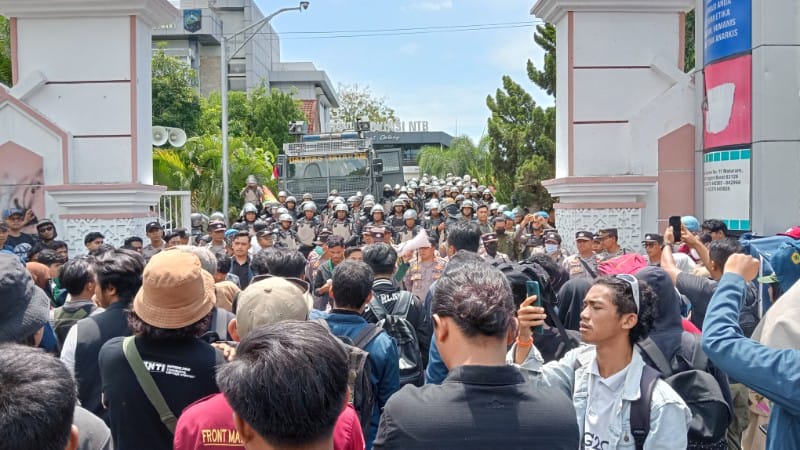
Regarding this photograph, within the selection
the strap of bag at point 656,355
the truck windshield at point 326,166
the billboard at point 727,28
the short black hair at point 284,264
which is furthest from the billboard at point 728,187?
the truck windshield at point 326,166

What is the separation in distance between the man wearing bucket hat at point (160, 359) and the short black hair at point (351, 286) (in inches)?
46.9

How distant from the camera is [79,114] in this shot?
371 inches

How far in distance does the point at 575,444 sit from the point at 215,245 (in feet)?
27.1

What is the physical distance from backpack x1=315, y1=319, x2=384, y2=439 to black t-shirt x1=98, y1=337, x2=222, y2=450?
2.13 ft

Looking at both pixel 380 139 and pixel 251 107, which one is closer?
pixel 251 107

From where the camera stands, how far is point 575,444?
7.65 feet

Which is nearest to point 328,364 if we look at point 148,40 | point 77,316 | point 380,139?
point 77,316

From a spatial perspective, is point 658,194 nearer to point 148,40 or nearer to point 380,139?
point 148,40

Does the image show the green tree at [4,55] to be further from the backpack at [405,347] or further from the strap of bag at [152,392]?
the strap of bag at [152,392]

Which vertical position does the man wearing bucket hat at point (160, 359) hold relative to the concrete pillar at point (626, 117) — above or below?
below

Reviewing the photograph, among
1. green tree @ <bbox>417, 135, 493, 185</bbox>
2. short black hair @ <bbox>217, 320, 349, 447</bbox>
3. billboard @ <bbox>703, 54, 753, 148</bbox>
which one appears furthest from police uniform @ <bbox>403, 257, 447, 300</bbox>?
green tree @ <bbox>417, 135, 493, 185</bbox>

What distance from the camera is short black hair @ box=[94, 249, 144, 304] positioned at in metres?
3.74

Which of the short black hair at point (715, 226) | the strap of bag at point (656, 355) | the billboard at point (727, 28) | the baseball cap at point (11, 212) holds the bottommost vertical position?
the strap of bag at point (656, 355)

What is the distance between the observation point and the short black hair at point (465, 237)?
6.38 m
